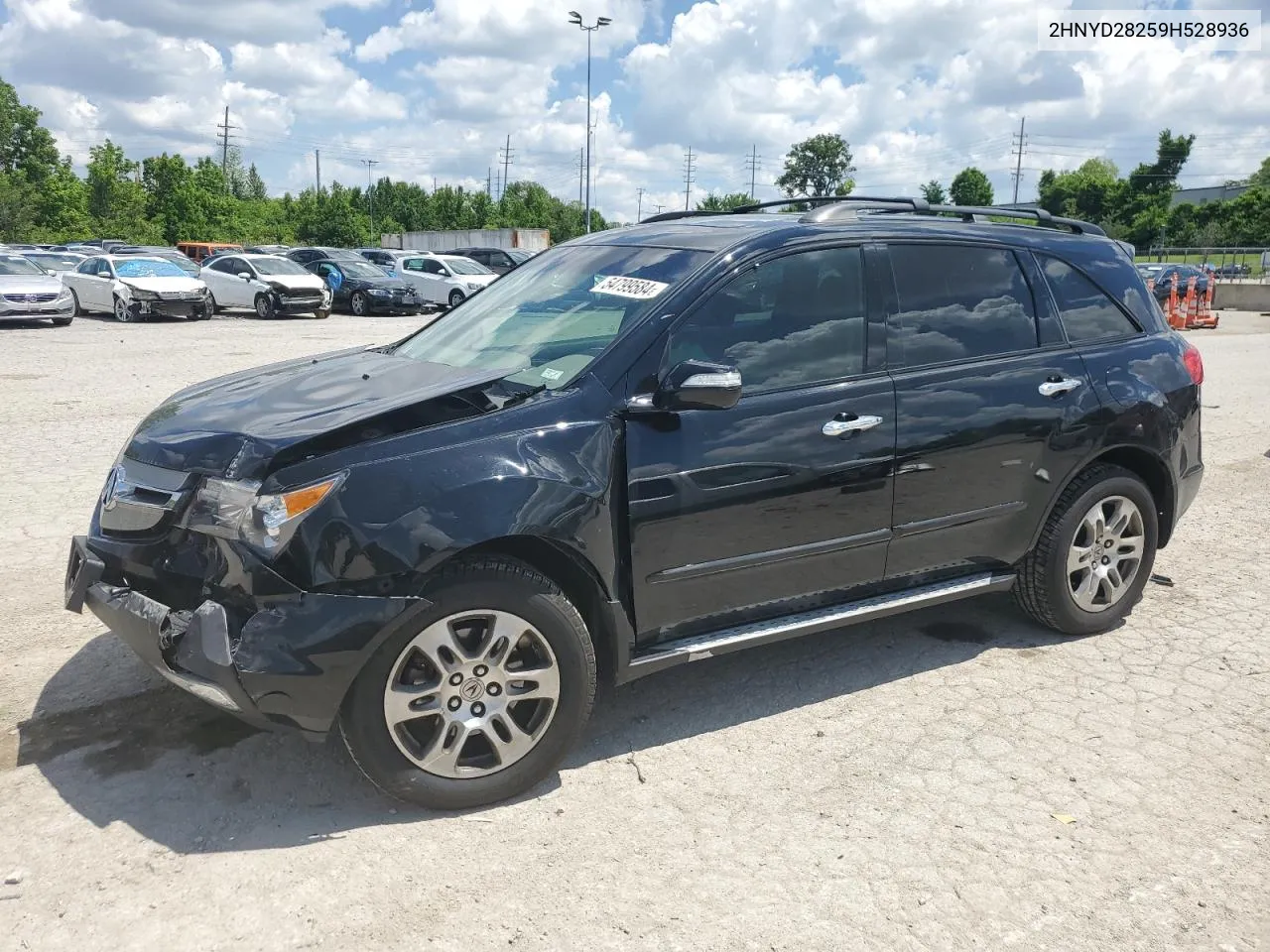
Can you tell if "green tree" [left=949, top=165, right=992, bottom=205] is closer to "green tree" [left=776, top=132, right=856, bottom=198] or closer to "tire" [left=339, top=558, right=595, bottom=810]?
"green tree" [left=776, top=132, right=856, bottom=198]

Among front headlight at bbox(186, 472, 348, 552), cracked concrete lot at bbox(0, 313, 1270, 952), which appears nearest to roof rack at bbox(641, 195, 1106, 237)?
cracked concrete lot at bbox(0, 313, 1270, 952)

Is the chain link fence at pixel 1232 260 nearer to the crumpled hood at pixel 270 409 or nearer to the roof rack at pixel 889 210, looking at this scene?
the roof rack at pixel 889 210

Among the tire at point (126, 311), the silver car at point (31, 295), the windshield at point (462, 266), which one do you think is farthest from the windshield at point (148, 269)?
the windshield at point (462, 266)

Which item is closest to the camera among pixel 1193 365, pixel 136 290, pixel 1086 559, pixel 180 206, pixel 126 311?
pixel 1086 559

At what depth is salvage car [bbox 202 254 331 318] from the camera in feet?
75.7

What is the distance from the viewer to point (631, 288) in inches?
148

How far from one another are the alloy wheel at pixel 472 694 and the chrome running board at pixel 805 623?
0.39m

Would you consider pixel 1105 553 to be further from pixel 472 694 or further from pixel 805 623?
pixel 472 694

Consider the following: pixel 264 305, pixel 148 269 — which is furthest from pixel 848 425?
pixel 148 269

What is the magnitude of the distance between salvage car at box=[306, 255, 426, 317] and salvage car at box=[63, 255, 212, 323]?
3762 millimetres

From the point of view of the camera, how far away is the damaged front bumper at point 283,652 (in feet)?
9.35

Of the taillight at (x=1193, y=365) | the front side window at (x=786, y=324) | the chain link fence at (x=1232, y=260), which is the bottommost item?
the taillight at (x=1193, y=365)

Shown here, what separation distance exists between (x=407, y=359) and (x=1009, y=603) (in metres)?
3.22

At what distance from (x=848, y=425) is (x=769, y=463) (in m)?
0.39
